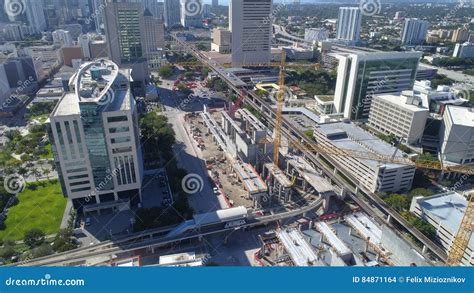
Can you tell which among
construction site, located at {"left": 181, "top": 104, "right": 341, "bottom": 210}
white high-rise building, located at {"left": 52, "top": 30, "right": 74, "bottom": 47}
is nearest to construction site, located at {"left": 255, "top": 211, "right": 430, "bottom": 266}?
construction site, located at {"left": 181, "top": 104, "right": 341, "bottom": 210}

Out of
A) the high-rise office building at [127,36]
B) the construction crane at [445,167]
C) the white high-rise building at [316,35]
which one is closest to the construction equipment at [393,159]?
the construction crane at [445,167]

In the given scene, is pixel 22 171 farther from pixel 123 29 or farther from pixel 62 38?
pixel 62 38

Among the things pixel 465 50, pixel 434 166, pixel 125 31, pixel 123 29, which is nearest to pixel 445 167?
pixel 434 166

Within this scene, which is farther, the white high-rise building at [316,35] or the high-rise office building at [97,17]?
the white high-rise building at [316,35]

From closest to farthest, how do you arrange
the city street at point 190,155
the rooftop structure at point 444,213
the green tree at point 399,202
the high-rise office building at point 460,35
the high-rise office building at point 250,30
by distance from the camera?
the rooftop structure at point 444,213, the green tree at point 399,202, the city street at point 190,155, the high-rise office building at point 250,30, the high-rise office building at point 460,35

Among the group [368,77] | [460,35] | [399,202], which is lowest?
[399,202]

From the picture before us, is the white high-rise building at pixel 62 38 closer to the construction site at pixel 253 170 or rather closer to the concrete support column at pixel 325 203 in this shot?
the construction site at pixel 253 170

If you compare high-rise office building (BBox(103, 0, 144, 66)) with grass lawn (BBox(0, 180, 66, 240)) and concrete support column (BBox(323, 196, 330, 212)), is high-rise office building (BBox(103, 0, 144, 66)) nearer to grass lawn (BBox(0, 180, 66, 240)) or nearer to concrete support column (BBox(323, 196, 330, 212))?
grass lawn (BBox(0, 180, 66, 240))
